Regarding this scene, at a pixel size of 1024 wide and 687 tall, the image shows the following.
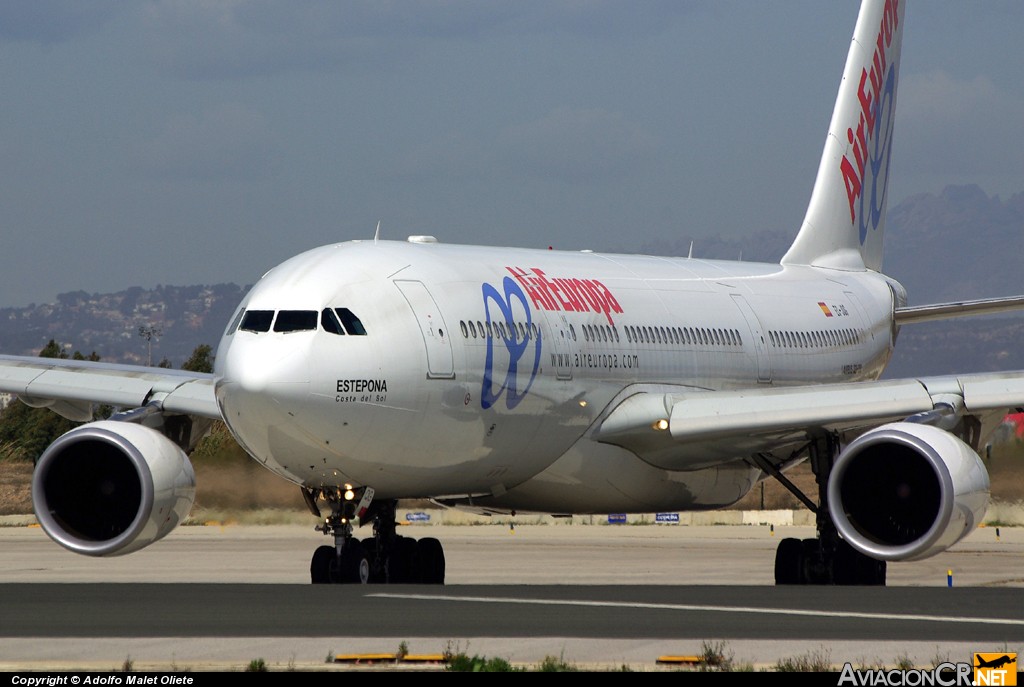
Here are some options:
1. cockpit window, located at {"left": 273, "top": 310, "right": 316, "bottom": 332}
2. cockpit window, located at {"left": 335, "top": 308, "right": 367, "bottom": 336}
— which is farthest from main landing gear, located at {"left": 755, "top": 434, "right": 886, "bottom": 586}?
cockpit window, located at {"left": 273, "top": 310, "right": 316, "bottom": 332}

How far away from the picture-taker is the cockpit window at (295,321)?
1881cm

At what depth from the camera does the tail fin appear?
31.6 meters

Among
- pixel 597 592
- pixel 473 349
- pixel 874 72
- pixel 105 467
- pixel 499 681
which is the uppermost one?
pixel 874 72

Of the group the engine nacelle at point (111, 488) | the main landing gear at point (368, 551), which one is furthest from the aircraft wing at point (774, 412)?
the engine nacelle at point (111, 488)

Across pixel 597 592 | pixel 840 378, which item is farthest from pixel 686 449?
pixel 840 378

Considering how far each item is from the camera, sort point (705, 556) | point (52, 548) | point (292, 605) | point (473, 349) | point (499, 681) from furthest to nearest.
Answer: point (52, 548)
point (705, 556)
point (473, 349)
point (292, 605)
point (499, 681)

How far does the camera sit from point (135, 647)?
480 inches

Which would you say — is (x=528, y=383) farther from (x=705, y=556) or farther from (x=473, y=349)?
(x=705, y=556)

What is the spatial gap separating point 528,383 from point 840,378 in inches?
354

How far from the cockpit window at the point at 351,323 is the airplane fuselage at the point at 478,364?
0.02 m

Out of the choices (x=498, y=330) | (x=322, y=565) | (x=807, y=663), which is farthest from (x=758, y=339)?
(x=807, y=663)

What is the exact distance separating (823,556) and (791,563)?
16.5 inches

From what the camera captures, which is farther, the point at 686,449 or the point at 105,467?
the point at 686,449

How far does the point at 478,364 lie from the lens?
65.7ft
